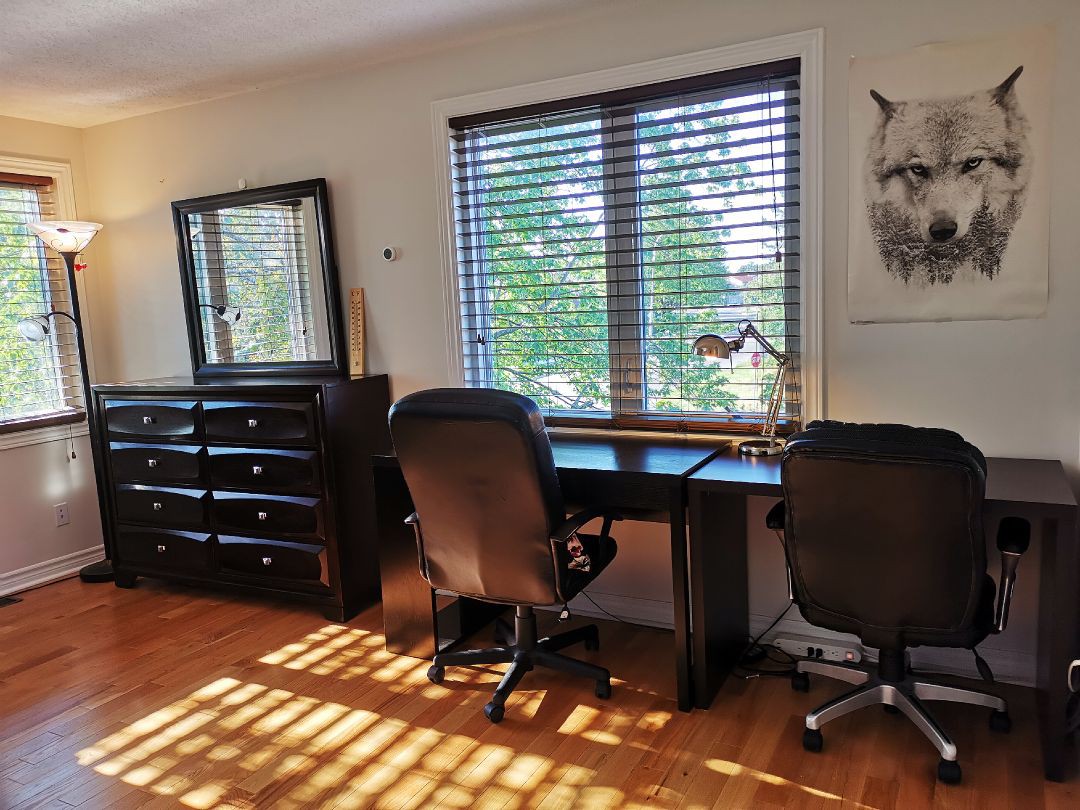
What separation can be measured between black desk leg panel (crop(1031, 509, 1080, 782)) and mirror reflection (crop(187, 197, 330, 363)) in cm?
285

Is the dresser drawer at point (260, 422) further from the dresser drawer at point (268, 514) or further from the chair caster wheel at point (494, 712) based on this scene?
the chair caster wheel at point (494, 712)

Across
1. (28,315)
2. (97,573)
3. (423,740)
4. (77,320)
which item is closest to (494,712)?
(423,740)

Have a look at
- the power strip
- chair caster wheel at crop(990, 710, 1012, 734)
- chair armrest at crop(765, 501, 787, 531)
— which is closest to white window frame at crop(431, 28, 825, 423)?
chair armrest at crop(765, 501, 787, 531)

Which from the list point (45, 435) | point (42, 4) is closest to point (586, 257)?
point (42, 4)

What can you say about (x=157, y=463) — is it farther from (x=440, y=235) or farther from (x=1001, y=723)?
(x=1001, y=723)

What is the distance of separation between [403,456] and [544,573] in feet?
1.77

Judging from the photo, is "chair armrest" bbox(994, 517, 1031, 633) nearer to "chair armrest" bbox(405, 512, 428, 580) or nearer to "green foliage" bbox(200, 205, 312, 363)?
"chair armrest" bbox(405, 512, 428, 580)

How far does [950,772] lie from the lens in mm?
2066

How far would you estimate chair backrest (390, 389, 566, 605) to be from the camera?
2246mm

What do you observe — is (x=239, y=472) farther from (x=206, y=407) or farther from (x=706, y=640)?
(x=706, y=640)

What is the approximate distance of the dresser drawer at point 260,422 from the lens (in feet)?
10.8

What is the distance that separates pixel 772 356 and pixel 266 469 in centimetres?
209

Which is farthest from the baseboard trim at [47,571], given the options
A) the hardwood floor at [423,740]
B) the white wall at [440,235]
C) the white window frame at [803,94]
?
the white window frame at [803,94]

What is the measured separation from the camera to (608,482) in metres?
2.53
